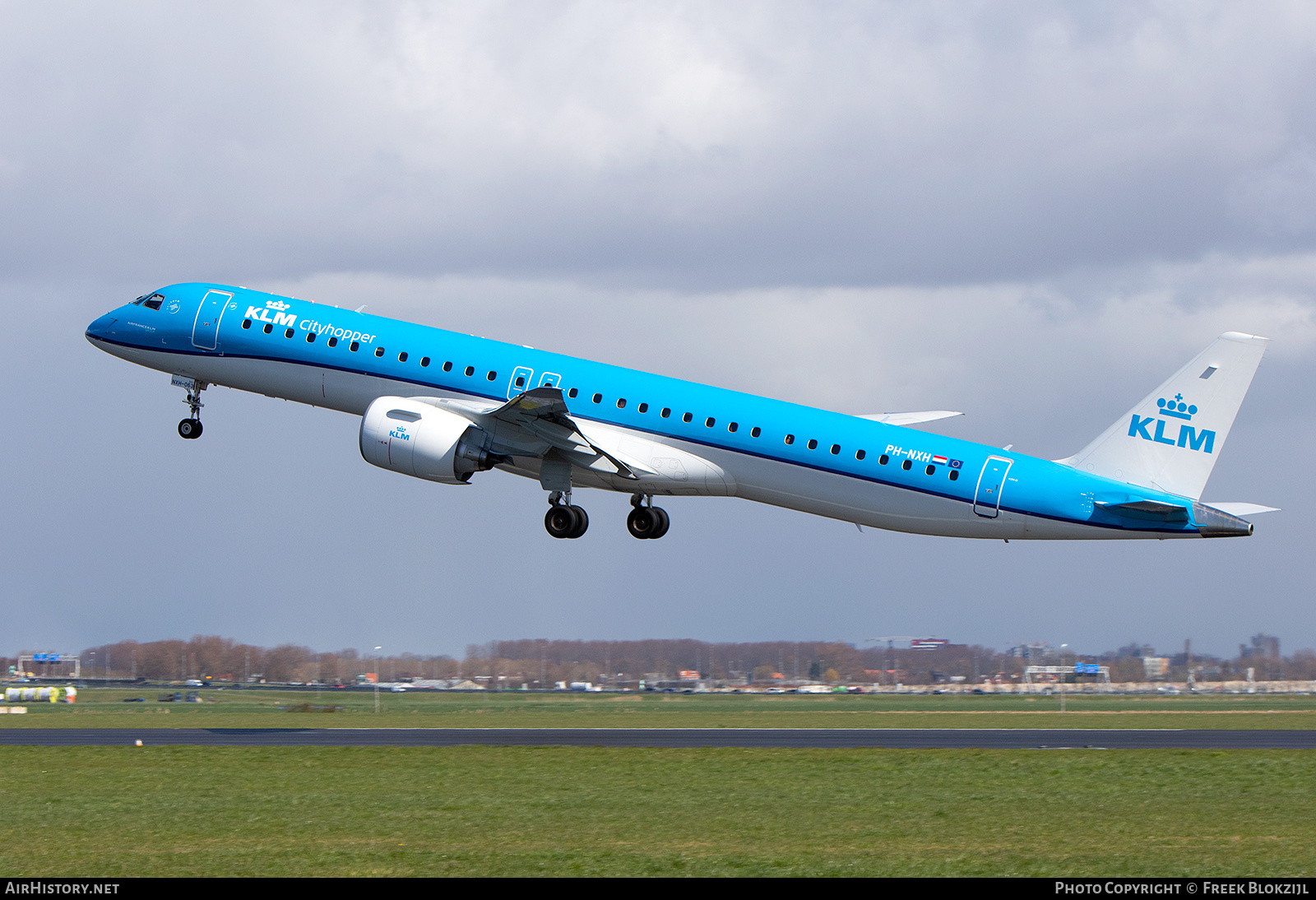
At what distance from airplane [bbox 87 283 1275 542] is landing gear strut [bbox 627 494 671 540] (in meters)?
1.98

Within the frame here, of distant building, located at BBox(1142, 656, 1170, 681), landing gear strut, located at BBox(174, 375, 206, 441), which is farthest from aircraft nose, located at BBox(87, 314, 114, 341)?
distant building, located at BBox(1142, 656, 1170, 681)

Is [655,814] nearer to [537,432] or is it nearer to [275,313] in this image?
[537,432]

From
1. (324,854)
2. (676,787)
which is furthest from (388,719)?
(324,854)

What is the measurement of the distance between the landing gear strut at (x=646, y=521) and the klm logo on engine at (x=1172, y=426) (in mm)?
16474

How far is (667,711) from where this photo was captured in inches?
3622

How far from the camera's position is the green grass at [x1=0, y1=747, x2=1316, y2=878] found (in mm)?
25938

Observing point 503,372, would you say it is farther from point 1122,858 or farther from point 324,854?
point 1122,858

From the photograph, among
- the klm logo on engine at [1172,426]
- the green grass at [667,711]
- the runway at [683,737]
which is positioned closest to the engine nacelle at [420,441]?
the runway at [683,737]

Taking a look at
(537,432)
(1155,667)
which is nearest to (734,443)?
(537,432)

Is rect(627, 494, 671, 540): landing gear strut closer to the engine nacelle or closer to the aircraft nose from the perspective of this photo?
the engine nacelle

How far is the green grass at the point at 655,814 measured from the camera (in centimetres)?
2594

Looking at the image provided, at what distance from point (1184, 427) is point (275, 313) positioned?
102 ft

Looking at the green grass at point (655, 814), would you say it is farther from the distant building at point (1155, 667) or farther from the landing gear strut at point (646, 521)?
→ the distant building at point (1155, 667)

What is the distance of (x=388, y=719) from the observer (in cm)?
7738
